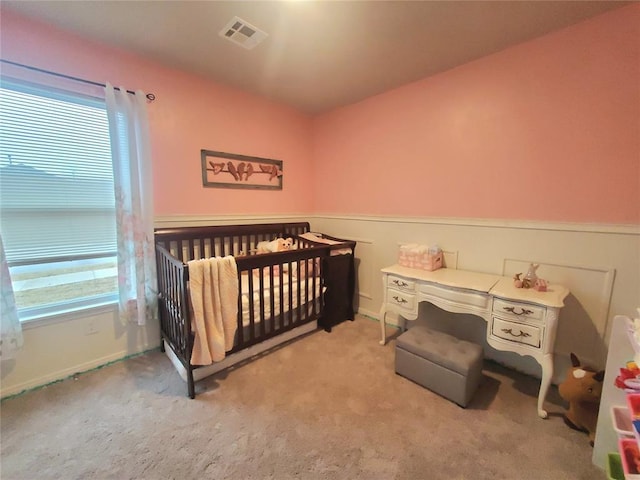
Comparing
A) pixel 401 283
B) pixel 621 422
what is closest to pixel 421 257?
pixel 401 283

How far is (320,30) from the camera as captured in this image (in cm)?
171

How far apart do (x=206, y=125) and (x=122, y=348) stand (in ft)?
6.61

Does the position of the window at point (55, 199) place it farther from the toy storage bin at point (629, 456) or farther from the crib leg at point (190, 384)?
the toy storage bin at point (629, 456)

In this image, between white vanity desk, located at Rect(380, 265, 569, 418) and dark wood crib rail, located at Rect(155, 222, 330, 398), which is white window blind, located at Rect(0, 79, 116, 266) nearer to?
dark wood crib rail, located at Rect(155, 222, 330, 398)

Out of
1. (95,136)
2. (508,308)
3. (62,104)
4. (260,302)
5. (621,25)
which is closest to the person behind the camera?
(621,25)

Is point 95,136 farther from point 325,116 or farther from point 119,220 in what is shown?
point 325,116

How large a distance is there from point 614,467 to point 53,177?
11.2ft

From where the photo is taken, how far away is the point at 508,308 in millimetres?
1603

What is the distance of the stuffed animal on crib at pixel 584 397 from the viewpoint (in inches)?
55.4

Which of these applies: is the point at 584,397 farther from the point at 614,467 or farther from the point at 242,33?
the point at 242,33

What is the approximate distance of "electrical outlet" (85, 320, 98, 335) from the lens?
1977mm

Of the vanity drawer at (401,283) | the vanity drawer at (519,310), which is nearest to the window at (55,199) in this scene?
the vanity drawer at (401,283)

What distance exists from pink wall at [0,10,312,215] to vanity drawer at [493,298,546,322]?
2.30m

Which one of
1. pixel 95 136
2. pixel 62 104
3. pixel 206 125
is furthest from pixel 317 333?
pixel 62 104
